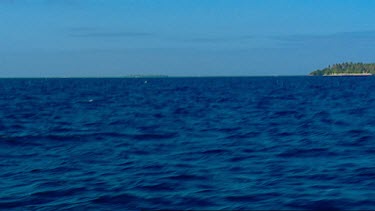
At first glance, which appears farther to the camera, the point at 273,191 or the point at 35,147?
the point at 35,147

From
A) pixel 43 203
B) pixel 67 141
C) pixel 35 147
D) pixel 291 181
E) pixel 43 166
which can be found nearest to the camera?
pixel 43 203

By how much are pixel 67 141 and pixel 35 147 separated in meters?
1.99

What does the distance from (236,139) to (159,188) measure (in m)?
9.67

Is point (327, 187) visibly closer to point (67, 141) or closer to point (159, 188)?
point (159, 188)

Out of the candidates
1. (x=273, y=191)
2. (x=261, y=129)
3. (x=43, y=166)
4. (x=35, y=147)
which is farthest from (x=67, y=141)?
(x=273, y=191)

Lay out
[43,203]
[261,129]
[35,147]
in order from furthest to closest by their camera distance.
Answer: [261,129]
[35,147]
[43,203]

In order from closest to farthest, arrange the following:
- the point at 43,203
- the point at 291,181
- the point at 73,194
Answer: the point at 43,203 → the point at 73,194 → the point at 291,181

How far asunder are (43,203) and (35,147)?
9.80 metres

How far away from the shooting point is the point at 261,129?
26.3m

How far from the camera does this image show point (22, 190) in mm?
13273

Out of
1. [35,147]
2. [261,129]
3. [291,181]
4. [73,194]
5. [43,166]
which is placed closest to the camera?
[73,194]

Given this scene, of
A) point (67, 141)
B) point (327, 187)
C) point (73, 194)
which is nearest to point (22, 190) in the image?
point (73, 194)

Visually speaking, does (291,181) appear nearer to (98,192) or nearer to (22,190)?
(98,192)

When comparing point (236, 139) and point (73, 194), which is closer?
point (73, 194)
